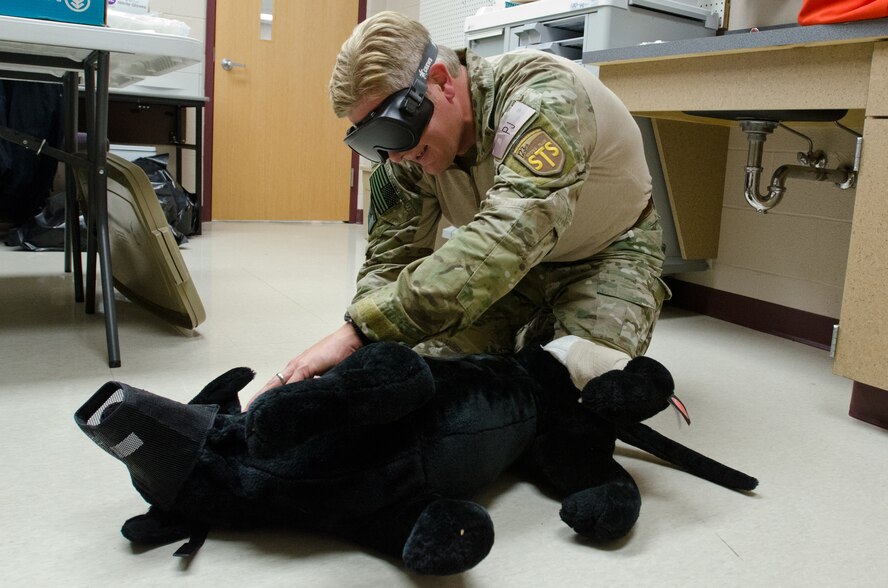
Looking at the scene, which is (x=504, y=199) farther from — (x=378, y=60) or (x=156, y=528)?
(x=156, y=528)

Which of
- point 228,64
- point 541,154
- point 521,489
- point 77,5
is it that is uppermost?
point 228,64

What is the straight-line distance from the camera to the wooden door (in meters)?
4.86

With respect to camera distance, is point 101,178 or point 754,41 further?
point 101,178

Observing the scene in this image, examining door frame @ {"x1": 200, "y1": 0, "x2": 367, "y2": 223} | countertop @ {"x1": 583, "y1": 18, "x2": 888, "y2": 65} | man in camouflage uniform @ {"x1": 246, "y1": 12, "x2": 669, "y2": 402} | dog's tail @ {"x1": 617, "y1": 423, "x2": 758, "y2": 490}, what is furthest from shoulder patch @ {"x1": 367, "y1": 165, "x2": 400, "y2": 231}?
door frame @ {"x1": 200, "y1": 0, "x2": 367, "y2": 223}

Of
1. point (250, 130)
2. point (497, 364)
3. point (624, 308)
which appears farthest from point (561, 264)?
point (250, 130)

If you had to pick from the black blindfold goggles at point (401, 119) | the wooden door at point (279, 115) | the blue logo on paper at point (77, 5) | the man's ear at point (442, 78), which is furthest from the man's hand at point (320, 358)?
the wooden door at point (279, 115)

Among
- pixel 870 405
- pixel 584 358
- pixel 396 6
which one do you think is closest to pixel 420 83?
pixel 584 358

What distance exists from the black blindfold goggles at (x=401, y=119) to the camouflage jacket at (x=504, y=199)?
0.11m

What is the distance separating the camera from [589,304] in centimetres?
131

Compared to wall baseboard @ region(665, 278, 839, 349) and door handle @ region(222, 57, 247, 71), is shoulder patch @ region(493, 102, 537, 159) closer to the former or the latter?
wall baseboard @ region(665, 278, 839, 349)

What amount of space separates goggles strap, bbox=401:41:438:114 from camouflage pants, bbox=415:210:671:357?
0.46 m

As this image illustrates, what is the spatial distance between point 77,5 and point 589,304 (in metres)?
1.17

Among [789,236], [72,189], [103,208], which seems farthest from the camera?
[789,236]

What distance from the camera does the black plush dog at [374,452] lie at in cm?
82
